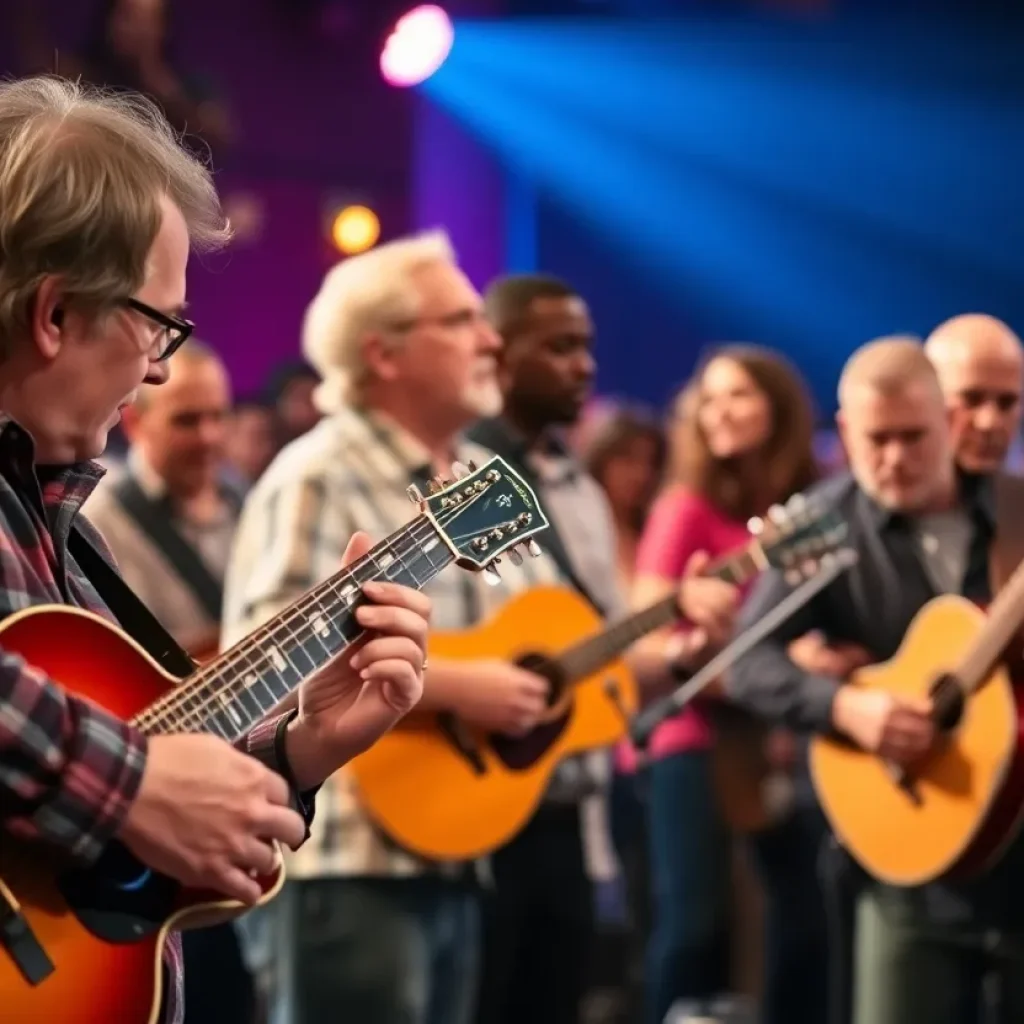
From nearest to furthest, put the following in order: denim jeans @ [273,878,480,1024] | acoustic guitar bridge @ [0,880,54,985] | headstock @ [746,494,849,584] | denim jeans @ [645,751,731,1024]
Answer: acoustic guitar bridge @ [0,880,54,985] → denim jeans @ [273,878,480,1024] → headstock @ [746,494,849,584] → denim jeans @ [645,751,731,1024]

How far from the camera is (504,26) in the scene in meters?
9.84

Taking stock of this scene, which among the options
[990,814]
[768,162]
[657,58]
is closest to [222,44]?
[657,58]

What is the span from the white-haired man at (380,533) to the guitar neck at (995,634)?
71 cm

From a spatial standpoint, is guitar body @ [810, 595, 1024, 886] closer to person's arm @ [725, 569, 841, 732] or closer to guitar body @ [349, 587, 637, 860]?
person's arm @ [725, 569, 841, 732]

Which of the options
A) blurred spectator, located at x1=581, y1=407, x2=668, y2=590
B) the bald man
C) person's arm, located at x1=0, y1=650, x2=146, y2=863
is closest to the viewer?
person's arm, located at x1=0, y1=650, x2=146, y2=863

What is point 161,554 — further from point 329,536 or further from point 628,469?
point 628,469

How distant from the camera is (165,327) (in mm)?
1937

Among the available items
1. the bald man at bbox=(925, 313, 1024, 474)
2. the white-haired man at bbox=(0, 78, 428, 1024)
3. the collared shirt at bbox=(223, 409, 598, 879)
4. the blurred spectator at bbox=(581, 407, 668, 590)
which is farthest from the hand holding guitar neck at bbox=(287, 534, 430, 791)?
the blurred spectator at bbox=(581, 407, 668, 590)

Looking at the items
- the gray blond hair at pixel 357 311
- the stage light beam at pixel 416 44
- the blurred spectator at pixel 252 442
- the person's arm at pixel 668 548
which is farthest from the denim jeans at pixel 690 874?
the stage light beam at pixel 416 44

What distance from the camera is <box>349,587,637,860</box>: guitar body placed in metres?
3.65

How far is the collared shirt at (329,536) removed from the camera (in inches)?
140

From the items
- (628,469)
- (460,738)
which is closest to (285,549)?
(460,738)

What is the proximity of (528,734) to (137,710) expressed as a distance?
1996mm

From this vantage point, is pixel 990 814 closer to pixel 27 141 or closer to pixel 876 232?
pixel 27 141
